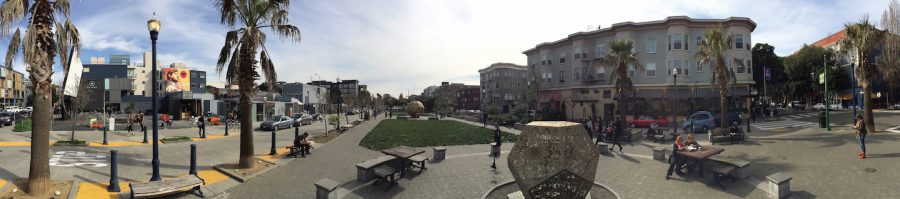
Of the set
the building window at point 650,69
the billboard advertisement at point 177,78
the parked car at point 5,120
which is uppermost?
the billboard advertisement at point 177,78

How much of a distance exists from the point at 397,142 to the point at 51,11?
14.2 meters

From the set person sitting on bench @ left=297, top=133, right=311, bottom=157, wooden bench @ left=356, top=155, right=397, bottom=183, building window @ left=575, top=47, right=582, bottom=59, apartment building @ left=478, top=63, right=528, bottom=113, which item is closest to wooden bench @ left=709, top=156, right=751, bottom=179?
wooden bench @ left=356, top=155, right=397, bottom=183

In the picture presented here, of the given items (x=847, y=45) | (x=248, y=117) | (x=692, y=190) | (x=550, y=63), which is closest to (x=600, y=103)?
(x=550, y=63)

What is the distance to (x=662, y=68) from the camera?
3788 cm

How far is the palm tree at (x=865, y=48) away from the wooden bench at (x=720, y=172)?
51.6 ft

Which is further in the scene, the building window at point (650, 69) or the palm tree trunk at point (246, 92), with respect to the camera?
the building window at point (650, 69)

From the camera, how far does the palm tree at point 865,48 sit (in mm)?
18219

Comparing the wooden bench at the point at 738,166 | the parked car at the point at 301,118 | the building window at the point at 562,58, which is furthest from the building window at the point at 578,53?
the wooden bench at the point at 738,166

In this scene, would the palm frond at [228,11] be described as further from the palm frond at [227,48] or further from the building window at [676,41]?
the building window at [676,41]

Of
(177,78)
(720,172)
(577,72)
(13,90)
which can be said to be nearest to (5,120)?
(720,172)

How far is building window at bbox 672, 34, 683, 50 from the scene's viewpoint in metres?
37.1

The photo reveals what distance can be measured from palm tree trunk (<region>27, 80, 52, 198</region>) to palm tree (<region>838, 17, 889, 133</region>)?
100ft

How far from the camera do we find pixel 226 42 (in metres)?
12.2

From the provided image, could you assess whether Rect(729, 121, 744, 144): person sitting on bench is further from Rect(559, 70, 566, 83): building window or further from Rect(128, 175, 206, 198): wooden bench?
Rect(559, 70, 566, 83): building window
